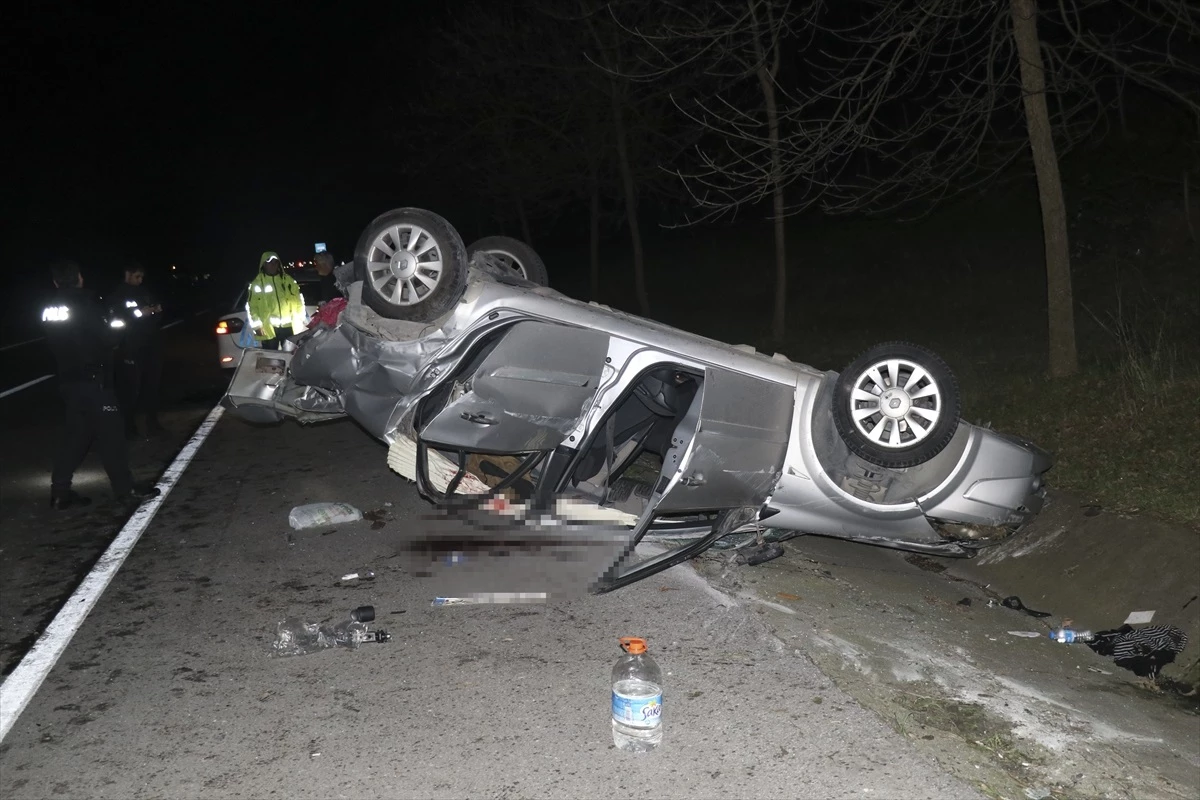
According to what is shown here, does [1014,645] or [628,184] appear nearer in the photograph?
[1014,645]

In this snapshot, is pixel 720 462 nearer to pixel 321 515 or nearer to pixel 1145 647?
pixel 1145 647

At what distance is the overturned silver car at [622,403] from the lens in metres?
5.15

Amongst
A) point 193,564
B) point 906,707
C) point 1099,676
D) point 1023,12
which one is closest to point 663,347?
point 906,707

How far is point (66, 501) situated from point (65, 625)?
2.70 meters

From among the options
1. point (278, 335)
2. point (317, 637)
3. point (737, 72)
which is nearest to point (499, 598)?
point (317, 637)

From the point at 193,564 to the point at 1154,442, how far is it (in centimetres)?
645

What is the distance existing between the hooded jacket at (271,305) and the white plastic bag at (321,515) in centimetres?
274

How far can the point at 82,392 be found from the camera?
7445 millimetres

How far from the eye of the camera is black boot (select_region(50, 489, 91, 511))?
293 inches

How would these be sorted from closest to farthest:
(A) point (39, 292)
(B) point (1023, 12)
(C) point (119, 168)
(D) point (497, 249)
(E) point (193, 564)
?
1. (E) point (193, 564)
2. (D) point (497, 249)
3. (B) point (1023, 12)
4. (A) point (39, 292)
5. (C) point (119, 168)

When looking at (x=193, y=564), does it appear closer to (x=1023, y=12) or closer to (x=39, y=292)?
(x=1023, y=12)

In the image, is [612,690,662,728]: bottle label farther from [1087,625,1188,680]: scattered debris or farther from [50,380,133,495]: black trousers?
[50,380,133,495]: black trousers

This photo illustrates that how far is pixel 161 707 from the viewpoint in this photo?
4.14 meters

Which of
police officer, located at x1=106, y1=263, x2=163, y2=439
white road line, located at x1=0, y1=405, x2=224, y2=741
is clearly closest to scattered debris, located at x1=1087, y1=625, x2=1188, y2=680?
white road line, located at x1=0, y1=405, x2=224, y2=741
